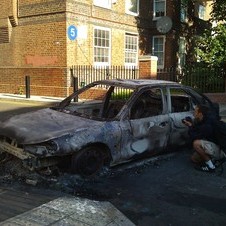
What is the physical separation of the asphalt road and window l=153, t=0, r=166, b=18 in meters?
19.7

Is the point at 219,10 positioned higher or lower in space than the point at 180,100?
higher

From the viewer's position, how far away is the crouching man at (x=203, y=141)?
22.1ft

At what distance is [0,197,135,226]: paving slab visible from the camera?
4.52 meters

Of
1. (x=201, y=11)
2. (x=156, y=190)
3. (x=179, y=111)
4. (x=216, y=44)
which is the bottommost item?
(x=156, y=190)

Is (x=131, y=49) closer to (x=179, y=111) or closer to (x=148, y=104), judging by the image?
(x=179, y=111)

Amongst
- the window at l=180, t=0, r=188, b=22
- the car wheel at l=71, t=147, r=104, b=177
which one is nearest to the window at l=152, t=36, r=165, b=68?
the window at l=180, t=0, r=188, b=22

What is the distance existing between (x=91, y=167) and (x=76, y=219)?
1.54 m

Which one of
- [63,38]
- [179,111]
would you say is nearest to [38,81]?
[63,38]

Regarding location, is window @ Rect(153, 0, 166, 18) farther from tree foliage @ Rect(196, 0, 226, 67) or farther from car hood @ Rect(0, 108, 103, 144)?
car hood @ Rect(0, 108, 103, 144)

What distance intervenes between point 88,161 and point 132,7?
18769 mm

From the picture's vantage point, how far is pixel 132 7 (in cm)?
2350

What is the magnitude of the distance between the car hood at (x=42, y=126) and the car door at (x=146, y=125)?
0.58 metres

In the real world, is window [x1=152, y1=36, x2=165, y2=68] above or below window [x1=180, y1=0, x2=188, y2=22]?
below

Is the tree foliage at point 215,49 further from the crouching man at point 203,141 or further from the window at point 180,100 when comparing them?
the crouching man at point 203,141
